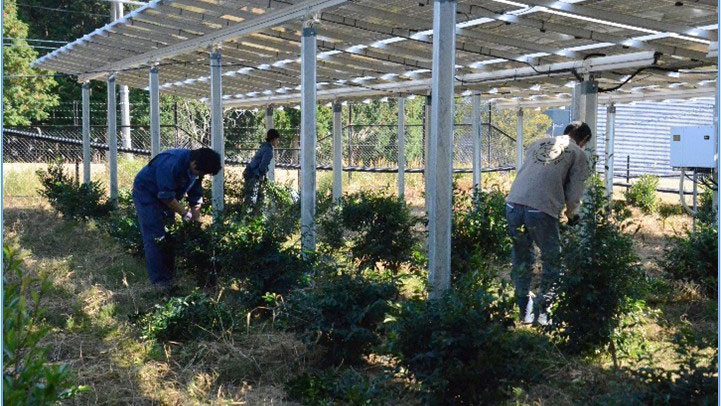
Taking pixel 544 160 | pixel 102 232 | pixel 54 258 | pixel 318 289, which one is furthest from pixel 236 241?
pixel 102 232

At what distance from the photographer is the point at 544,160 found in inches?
291

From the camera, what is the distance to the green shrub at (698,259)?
8.05 m

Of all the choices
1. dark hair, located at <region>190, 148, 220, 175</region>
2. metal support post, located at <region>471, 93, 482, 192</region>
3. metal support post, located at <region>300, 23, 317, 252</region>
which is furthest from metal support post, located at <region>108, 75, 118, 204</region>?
metal support post, located at <region>300, 23, 317, 252</region>

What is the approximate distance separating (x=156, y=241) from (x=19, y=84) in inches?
979

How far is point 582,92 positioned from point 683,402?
612cm

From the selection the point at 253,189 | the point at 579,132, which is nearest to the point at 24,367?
the point at 579,132

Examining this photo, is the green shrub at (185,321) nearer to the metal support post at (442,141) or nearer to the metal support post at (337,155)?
the metal support post at (442,141)

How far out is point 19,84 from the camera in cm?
3153

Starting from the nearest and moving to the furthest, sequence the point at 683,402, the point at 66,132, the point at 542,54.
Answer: the point at 683,402
the point at 542,54
the point at 66,132

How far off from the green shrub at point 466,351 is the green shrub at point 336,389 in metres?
0.31

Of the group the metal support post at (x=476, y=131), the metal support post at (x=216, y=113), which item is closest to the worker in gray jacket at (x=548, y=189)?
the metal support post at (x=216, y=113)

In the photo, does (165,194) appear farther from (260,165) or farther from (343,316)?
(260,165)

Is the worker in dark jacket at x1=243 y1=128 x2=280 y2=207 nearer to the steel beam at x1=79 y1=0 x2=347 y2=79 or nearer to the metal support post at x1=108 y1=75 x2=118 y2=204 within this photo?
the steel beam at x1=79 y1=0 x2=347 y2=79

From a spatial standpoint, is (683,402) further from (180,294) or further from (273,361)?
(180,294)
